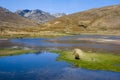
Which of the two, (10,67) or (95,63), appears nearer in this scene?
(10,67)

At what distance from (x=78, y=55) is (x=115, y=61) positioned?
8315 millimetres

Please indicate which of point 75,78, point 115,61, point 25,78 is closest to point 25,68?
point 25,78

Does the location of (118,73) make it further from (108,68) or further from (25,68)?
(25,68)

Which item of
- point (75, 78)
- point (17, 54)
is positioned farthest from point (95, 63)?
point (17, 54)

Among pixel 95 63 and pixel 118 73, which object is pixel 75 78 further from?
pixel 95 63

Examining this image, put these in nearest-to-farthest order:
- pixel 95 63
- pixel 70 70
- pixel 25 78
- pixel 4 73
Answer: pixel 25 78 → pixel 4 73 → pixel 70 70 → pixel 95 63

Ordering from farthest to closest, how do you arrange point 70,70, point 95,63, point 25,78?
point 95,63
point 70,70
point 25,78

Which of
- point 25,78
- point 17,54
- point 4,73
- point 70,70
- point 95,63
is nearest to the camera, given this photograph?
point 25,78

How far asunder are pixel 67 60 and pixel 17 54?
54.8 feet

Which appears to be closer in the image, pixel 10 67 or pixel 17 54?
pixel 10 67

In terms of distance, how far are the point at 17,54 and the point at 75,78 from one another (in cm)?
3007

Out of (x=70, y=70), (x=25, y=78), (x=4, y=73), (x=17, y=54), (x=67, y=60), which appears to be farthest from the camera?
(x=17, y=54)

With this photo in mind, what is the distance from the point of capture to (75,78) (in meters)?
39.1

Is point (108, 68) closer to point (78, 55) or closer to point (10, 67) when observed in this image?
point (78, 55)
